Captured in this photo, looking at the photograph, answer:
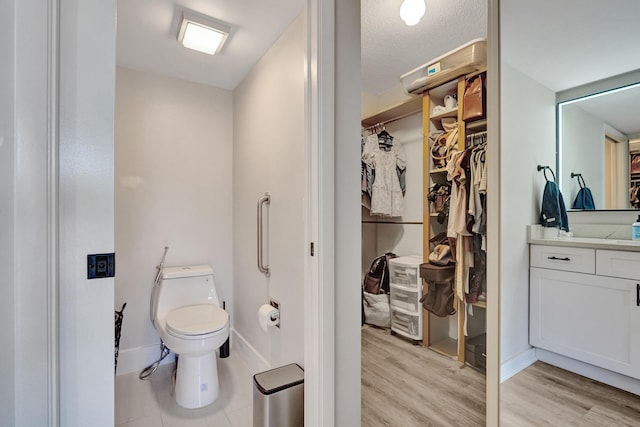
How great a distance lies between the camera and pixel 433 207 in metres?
2.32

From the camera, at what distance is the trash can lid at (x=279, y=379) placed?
1317mm

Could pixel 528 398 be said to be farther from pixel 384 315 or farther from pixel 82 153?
pixel 82 153

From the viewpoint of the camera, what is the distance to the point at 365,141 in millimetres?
2729

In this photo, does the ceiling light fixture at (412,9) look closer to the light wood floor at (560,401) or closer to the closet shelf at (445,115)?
the closet shelf at (445,115)

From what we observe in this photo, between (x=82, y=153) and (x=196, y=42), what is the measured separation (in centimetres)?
144

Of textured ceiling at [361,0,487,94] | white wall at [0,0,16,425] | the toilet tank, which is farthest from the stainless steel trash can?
textured ceiling at [361,0,487,94]

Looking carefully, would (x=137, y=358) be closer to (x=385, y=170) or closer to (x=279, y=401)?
(x=279, y=401)

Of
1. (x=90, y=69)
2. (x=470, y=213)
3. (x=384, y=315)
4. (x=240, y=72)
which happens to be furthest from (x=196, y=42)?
(x=384, y=315)

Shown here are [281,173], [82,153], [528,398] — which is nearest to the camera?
[82,153]

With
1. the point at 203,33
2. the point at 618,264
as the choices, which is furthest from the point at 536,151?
the point at 203,33

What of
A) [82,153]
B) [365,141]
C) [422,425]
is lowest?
[422,425]

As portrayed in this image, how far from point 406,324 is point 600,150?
1.78 metres

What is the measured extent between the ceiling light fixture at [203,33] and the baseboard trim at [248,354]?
2.21 metres

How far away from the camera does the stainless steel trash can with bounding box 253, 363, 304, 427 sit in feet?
4.26
